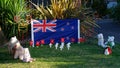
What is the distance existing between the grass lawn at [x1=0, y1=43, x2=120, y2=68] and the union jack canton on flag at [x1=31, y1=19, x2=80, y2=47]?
48 centimetres

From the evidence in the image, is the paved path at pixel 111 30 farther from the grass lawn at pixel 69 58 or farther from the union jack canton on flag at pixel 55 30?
the grass lawn at pixel 69 58

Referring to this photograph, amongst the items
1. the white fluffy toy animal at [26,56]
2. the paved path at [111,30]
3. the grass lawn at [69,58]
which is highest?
the white fluffy toy animal at [26,56]

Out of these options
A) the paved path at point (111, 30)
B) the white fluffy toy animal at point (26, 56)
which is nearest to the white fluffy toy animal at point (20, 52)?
the white fluffy toy animal at point (26, 56)

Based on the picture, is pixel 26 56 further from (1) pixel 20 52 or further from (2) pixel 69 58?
(2) pixel 69 58

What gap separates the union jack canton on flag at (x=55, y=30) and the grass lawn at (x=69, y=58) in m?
0.48

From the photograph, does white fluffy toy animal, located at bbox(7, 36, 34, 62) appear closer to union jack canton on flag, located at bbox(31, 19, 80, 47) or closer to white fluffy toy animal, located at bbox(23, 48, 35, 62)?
white fluffy toy animal, located at bbox(23, 48, 35, 62)

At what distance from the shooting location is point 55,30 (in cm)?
1104

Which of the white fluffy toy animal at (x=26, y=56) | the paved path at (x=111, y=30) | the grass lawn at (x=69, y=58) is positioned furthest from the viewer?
the paved path at (x=111, y=30)

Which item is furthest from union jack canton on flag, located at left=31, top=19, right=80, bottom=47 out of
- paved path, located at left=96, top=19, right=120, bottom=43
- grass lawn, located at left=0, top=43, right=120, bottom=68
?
paved path, located at left=96, top=19, right=120, bottom=43

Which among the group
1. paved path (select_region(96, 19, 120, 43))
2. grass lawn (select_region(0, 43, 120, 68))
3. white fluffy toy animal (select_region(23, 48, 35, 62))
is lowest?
paved path (select_region(96, 19, 120, 43))

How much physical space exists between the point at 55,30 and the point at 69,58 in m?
2.04

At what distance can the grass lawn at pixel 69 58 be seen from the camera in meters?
8.52

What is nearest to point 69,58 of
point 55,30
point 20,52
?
point 20,52

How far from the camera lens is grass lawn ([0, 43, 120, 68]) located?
852 cm
